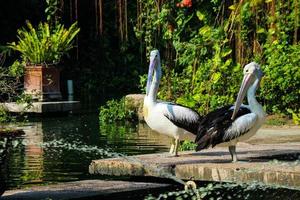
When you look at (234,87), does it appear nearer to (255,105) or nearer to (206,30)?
(206,30)

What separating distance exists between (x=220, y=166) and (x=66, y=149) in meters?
4.27

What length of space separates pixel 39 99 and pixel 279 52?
20.7 feet

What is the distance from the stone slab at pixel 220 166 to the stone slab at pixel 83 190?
0.93ft

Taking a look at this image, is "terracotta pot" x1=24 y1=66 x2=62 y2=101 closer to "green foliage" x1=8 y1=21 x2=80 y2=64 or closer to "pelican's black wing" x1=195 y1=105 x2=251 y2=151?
"green foliage" x1=8 y1=21 x2=80 y2=64

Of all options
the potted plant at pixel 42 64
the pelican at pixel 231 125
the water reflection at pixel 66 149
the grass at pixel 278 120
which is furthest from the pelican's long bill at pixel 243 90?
the potted plant at pixel 42 64

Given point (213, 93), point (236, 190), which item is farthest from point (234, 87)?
point (236, 190)

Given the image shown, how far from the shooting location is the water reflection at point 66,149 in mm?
9252

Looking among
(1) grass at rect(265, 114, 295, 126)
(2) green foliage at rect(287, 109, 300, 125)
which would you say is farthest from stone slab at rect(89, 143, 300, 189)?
(1) grass at rect(265, 114, 295, 126)

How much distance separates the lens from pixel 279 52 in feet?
47.5

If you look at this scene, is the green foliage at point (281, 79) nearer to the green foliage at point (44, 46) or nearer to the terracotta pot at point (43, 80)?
the green foliage at point (44, 46)

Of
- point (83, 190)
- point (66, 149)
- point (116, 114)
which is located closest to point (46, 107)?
point (116, 114)

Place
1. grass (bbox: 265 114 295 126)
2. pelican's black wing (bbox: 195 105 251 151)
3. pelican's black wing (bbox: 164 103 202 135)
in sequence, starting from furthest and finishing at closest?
grass (bbox: 265 114 295 126), pelican's black wing (bbox: 164 103 202 135), pelican's black wing (bbox: 195 105 251 151)

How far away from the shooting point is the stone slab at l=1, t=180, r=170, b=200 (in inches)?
284

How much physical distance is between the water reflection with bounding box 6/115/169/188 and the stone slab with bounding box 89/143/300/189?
2.15 feet
